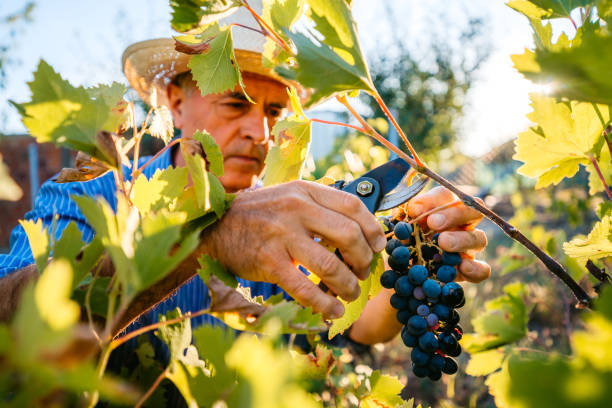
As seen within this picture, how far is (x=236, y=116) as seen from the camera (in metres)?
2.17

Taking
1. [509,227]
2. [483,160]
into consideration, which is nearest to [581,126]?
[509,227]

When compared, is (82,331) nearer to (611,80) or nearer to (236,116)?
(611,80)

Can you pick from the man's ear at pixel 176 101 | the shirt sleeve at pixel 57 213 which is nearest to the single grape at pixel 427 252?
the shirt sleeve at pixel 57 213

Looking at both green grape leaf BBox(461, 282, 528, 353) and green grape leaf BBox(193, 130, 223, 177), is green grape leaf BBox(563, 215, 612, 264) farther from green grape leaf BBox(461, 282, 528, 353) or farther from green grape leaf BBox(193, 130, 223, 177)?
green grape leaf BBox(193, 130, 223, 177)

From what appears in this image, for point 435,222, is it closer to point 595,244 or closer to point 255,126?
point 595,244

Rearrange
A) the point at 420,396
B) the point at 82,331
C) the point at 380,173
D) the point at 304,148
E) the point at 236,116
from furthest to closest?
the point at 420,396, the point at 236,116, the point at 380,173, the point at 304,148, the point at 82,331

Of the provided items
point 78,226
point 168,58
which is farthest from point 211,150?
point 168,58

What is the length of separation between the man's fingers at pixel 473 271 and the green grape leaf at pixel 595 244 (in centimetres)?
30

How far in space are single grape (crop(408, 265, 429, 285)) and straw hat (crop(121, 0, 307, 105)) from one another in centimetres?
129

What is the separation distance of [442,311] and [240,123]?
153 cm

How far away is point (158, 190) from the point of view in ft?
2.00

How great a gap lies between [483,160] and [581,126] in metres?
16.8

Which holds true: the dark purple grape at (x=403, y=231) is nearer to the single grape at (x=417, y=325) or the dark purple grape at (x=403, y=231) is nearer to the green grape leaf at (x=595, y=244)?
the single grape at (x=417, y=325)

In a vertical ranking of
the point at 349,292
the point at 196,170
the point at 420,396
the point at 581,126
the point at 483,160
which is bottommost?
the point at 483,160
